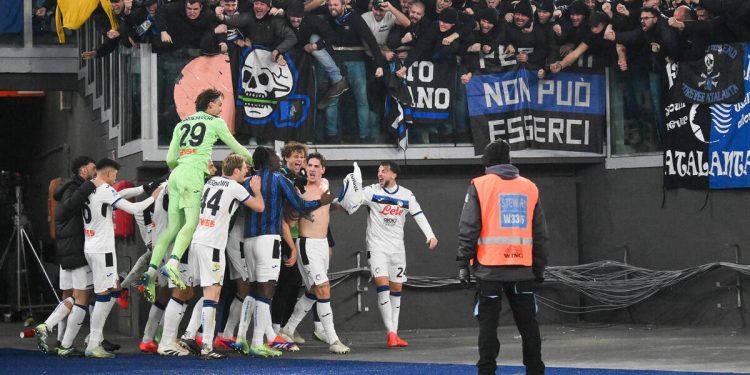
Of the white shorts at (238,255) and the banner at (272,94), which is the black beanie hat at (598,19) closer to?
the banner at (272,94)

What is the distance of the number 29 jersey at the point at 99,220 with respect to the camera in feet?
45.4

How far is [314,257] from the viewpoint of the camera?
1414 cm

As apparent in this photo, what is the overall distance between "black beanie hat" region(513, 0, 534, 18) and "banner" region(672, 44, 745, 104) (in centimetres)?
214

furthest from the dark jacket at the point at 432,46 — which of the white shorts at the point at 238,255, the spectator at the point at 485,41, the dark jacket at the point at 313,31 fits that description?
the white shorts at the point at 238,255

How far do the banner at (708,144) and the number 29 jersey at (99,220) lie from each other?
24.6 ft

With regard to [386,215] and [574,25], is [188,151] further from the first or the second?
[574,25]

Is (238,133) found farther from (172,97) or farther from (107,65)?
(107,65)

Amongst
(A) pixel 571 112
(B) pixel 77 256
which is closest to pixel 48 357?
(B) pixel 77 256

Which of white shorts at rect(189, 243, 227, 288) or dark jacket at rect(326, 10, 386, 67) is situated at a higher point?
dark jacket at rect(326, 10, 386, 67)

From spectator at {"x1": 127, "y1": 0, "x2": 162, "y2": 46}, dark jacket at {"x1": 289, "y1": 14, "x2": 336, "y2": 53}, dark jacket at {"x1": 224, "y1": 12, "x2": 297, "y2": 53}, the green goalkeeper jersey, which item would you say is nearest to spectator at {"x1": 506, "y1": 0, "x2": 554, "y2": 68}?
dark jacket at {"x1": 289, "y1": 14, "x2": 336, "y2": 53}

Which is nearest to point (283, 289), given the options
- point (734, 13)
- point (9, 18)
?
point (734, 13)

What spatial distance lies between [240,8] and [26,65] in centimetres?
538

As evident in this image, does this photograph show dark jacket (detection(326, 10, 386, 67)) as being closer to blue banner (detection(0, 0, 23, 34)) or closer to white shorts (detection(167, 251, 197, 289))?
white shorts (detection(167, 251, 197, 289))

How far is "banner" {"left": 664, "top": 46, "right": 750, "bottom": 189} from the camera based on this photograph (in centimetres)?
1625
